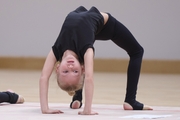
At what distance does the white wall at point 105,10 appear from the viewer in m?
6.27

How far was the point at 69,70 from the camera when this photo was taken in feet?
7.57

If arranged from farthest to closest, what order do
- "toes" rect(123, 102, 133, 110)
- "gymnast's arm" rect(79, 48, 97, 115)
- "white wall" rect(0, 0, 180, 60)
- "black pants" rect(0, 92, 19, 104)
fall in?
"white wall" rect(0, 0, 180, 60), "black pants" rect(0, 92, 19, 104), "toes" rect(123, 102, 133, 110), "gymnast's arm" rect(79, 48, 97, 115)

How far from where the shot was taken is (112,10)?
20.6 ft

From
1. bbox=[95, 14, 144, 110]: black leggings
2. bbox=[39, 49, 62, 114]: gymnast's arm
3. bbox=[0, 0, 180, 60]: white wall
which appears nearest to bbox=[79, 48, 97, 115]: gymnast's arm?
bbox=[39, 49, 62, 114]: gymnast's arm

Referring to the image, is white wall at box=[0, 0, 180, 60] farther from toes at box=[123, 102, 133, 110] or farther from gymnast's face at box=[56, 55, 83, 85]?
gymnast's face at box=[56, 55, 83, 85]

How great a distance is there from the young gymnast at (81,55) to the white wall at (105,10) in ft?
11.4

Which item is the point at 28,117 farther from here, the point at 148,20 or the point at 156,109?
the point at 148,20

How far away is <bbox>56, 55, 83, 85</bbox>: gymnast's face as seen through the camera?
2.31m

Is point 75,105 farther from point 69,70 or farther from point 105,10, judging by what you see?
point 105,10

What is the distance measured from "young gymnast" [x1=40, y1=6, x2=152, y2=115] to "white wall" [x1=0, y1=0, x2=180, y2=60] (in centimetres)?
349

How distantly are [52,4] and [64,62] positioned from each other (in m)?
4.19

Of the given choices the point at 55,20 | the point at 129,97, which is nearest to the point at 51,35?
the point at 55,20

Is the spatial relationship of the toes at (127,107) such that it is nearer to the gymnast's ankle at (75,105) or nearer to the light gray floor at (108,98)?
the light gray floor at (108,98)

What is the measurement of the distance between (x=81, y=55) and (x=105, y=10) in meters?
3.94
